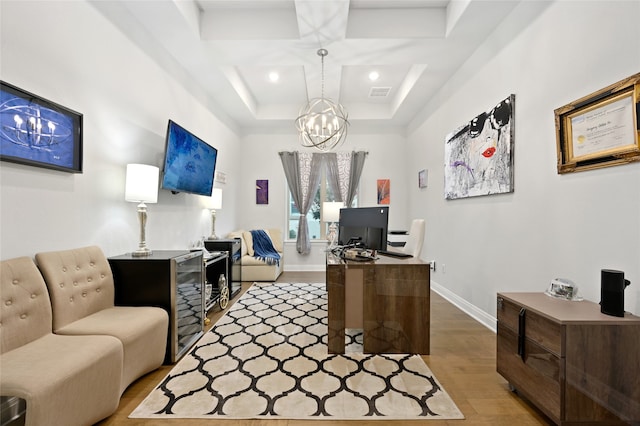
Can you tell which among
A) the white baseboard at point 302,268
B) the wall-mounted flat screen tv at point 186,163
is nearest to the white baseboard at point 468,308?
the white baseboard at point 302,268

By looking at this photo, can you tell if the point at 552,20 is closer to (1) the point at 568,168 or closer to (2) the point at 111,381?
(1) the point at 568,168

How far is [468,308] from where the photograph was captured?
3.30 m

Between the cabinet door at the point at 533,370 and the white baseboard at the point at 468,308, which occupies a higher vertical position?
the cabinet door at the point at 533,370

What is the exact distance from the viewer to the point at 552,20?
2148 mm

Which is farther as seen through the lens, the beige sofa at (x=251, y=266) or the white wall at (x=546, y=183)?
the beige sofa at (x=251, y=266)

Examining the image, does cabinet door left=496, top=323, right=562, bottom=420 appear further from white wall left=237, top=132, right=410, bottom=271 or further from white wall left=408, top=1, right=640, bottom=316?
white wall left=237, top=132, right=410, bottom=271

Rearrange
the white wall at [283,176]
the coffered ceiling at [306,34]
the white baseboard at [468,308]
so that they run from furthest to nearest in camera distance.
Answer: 1. the white wall at [283,176]
2. the white baseboard at [468,308]
3. the coffered ceiling at [306,34]

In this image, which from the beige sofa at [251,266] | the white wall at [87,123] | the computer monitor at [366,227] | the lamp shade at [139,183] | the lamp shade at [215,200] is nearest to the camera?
the white wall at [87,123]

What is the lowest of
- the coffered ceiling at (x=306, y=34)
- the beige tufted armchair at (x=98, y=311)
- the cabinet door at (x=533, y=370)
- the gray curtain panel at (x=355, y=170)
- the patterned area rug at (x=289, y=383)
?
the patterned area rug at (x=289, y=383)

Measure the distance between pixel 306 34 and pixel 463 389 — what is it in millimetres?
3310

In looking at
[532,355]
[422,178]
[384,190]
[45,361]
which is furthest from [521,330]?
[384,190]

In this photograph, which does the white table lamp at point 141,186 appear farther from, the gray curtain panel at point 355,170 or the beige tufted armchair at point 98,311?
the gray curtain panel at point 355,170

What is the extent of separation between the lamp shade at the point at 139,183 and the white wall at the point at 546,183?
3.15 metres

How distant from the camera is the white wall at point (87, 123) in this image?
1.66 m
